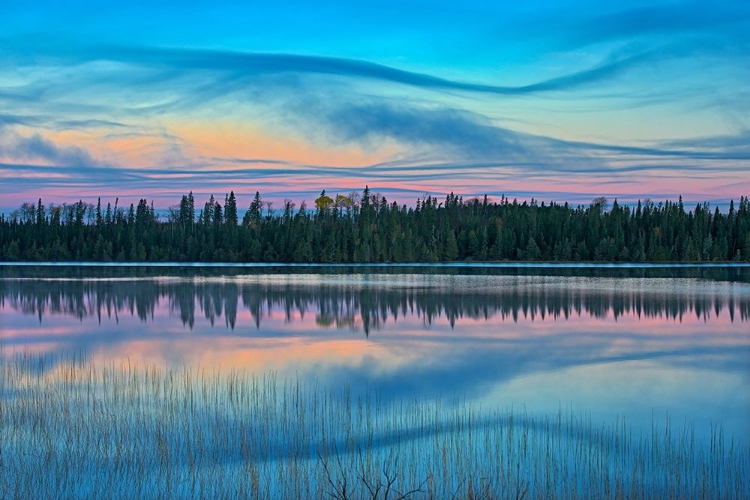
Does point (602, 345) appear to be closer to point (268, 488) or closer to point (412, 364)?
point (412, 364)

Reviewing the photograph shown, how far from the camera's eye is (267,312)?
35.7 metres

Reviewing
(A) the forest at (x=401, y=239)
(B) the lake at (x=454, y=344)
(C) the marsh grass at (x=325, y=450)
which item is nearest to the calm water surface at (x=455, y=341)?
(B) the lake at (x=454, y=344)

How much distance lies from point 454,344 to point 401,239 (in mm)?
111226

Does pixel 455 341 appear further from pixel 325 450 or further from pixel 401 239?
pixel 401 239

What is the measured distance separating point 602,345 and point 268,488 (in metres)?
17.2

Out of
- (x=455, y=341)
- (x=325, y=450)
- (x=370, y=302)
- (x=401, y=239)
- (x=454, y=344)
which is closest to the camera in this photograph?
(x=325, y=450)

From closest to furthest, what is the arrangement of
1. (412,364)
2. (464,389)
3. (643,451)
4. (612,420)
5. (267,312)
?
1. (643,451)
2. (612,420)
3. (464,389)
4. (412,364)
5. (267,312)

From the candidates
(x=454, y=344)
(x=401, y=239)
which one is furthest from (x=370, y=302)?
(x=401, y=239)

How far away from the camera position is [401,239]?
136 meters

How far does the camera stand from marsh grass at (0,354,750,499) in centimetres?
1011

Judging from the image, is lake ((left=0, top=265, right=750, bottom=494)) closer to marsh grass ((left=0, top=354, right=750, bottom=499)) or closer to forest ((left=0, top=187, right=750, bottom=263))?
marsh grass ((left=0, top=354, right=750, bottom=499))

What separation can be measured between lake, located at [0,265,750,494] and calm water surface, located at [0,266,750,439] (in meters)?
0.07

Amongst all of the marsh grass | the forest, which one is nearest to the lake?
the marsh grass

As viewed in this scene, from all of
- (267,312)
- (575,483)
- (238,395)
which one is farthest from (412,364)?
(267,312)
